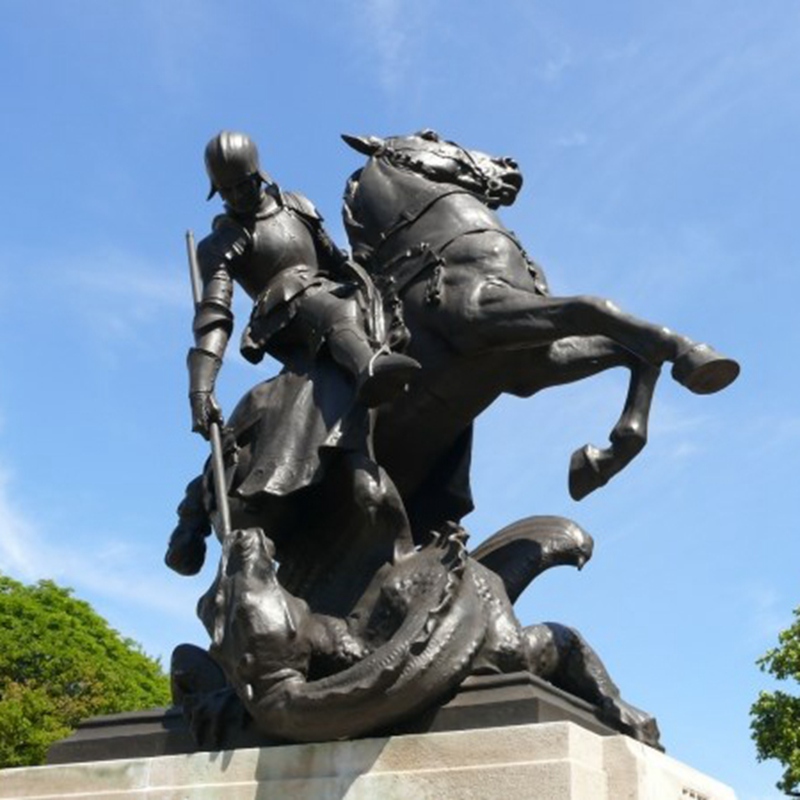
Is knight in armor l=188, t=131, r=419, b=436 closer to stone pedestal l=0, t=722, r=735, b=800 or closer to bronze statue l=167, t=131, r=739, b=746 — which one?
bronze statue l=167, t=131, r=739, b=746

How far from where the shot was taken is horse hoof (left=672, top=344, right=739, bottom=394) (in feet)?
22.9

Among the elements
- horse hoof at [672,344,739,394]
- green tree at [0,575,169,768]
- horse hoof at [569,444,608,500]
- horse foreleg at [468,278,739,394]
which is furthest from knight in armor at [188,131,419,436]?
green tree at [0,575,169,768]

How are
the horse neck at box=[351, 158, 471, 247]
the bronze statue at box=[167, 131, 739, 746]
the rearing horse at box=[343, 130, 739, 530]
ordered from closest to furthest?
1. the bronze statue at box=[167, 131, 739, 746]
2. the rearing horse at box=[343, 130, 739, 530]
3. the horse neck at box=[351, 158, 471, 247]

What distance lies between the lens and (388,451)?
796cm

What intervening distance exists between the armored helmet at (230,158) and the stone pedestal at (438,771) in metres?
3.58

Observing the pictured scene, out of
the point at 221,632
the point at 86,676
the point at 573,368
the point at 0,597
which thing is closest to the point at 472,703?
the point at 221,632

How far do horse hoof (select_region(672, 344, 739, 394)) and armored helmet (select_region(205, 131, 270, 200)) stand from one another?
2.97 m

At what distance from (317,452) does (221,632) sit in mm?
1262

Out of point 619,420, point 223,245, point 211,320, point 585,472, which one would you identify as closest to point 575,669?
point 585,472

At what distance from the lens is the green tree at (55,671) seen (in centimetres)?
3095

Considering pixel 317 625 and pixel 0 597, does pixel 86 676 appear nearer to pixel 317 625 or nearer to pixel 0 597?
pixel 0 597

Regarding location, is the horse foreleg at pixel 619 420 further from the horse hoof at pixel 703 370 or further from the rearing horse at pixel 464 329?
the horse hoof at pixel 703 370

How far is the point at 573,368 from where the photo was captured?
791 centimetres

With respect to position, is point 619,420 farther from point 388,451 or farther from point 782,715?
point 782,715
